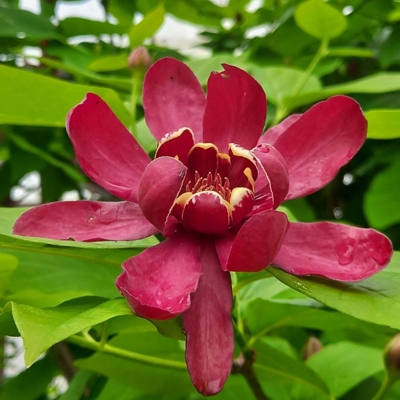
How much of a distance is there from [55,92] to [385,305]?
31 centimetres

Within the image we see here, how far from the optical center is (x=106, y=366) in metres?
0.47

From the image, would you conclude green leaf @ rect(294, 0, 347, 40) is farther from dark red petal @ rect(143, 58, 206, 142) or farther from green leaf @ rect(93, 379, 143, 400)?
green leaf @ rect(93, 379, 143, 400)

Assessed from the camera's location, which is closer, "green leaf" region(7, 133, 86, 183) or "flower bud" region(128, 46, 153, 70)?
"flower bud" region(128, 46, 153, 70)

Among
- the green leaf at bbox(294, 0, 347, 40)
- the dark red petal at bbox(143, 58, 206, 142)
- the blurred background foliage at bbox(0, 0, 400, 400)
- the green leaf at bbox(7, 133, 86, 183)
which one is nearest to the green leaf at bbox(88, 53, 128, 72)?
the blurred background foliage at bbox(0, 0, 400, 400)

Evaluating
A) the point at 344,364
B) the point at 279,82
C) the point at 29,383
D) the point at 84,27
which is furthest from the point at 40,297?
the point at 84,27

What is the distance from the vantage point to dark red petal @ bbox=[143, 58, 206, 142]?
0.40 meters

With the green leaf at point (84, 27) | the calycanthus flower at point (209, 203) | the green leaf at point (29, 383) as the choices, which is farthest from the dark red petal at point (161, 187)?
the green leaf at point (84, 27)

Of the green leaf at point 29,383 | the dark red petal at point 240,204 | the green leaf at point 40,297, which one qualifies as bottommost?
the green leaf at point 29,383

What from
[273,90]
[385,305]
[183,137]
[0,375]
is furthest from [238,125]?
[0,375]

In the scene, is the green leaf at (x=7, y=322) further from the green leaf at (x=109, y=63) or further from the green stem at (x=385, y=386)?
the green leaf at (x=109, y=63)

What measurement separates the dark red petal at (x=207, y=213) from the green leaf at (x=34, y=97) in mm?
202

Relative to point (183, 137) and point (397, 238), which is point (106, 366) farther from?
point (397, 238)

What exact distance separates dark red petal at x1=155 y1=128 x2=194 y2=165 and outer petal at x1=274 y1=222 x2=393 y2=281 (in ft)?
0.27

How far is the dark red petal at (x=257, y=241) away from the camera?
0.89 ft
